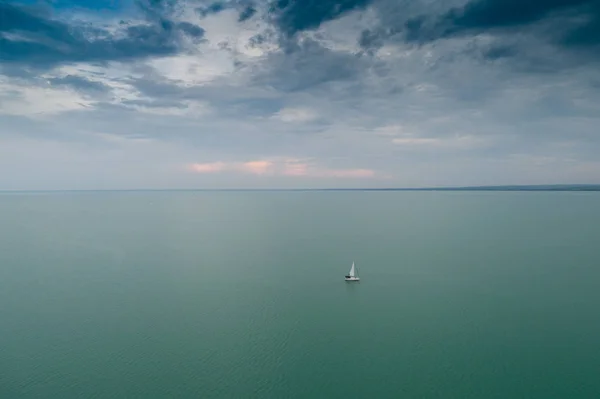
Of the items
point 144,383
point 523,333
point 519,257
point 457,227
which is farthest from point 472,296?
point 457,227

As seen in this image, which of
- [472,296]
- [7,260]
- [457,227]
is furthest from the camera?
[457,227]

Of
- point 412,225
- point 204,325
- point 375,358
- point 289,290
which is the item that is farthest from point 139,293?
point 412,225

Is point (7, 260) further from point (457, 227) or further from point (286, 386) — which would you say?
point (457, 227)

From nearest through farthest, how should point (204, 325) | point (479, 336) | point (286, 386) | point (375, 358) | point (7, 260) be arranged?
point (286, 386) → point (375, 358) → point (479, 336) → point (204, 325) → point (7, 260)

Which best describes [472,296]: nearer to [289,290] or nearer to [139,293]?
[289,290]

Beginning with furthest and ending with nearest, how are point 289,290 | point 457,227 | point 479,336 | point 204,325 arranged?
point 457,227 → point 289,290 → point 204,325 → point 479,336

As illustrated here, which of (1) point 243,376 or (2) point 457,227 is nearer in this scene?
(1) point 243,376
